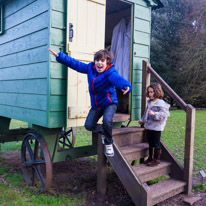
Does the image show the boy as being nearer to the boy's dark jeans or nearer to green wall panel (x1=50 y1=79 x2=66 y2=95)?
the boy's dark jeans

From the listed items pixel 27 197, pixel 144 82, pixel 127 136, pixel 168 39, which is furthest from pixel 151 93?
pixel 168 39

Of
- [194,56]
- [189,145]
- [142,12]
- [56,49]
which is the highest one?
[194,56]

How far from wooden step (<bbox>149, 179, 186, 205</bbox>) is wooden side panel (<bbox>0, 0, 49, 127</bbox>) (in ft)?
5.83

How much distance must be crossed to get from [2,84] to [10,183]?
6.48 ft

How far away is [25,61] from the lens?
13.3ft

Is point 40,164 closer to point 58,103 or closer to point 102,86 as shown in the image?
point 58,103

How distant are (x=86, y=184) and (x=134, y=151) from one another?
1090 mm

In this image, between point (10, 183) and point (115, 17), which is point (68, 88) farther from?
point (115, 17)

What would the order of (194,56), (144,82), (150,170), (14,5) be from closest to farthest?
(150,170), (144,82), (14,5), (194,56)

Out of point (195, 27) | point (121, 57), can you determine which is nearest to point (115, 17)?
point (121, 57)

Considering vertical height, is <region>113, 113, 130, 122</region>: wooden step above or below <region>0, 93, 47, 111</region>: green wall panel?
below

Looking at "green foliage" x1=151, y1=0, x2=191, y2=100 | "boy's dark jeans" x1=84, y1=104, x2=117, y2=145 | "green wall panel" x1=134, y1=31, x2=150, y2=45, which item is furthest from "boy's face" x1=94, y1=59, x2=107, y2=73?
"green foliage" x1=151, y1=0, x2=191, y2=100

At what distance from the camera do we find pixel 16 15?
14.2 ft

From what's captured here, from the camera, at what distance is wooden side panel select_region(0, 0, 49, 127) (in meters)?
3.54
